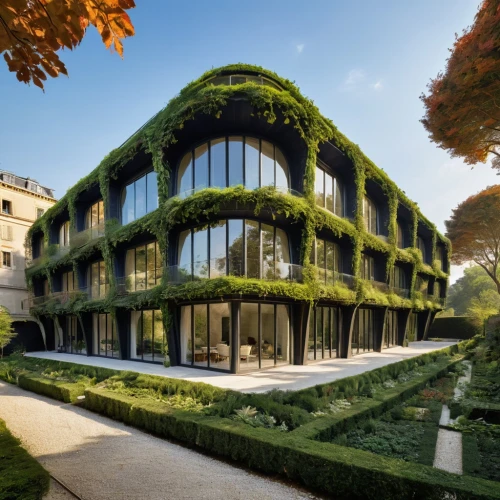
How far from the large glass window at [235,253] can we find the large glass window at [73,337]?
15.0 meters

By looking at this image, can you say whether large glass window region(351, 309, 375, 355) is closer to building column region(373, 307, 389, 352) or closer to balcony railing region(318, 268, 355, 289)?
building column region(373, 307, 389, 352)

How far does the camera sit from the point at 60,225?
3266 centimetres

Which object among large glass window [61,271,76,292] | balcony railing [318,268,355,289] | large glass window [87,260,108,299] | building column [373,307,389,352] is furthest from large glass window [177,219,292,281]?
large glass window [61,271,76,292]

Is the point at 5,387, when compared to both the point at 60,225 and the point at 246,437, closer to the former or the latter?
the point at 246,437

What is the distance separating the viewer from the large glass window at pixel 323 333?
19.5m

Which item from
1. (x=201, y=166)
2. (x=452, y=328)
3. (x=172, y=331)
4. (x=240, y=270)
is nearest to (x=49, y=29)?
(x=240, y=270)

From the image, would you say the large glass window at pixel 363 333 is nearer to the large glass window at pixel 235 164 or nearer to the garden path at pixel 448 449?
the large glass window at pixel 235 164

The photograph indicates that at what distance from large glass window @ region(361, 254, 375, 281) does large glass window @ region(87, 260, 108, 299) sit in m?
17.9

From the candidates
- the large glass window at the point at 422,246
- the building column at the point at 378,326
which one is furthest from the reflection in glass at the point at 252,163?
the large glass window at the point at 422,246

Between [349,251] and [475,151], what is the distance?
9390 mm

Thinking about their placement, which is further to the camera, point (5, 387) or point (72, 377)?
point (5, 387)

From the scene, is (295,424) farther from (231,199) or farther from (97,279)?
(97,279)

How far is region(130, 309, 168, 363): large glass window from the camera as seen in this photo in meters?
19.6

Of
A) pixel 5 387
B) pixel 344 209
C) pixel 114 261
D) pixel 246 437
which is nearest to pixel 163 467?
pixel 246 437
